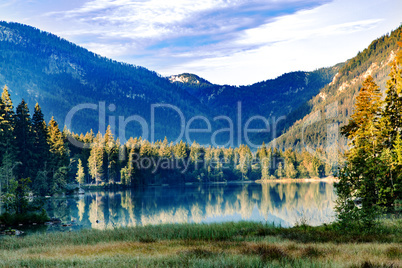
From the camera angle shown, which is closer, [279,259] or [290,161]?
[279,259]

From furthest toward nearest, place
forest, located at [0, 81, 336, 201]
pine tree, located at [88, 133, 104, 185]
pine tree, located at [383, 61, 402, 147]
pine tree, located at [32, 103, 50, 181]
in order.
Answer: pine tree, located at [88, 133, 104, 185]
pine tree, located at [32, 103, 50, 181]
forest, located at [0, 81, 336, 201]
pine tree, located at [383, 61, 402, 147]

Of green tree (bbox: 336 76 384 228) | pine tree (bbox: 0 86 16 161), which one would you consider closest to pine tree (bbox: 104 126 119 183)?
pine tree (bbox: 0 86 16 161)

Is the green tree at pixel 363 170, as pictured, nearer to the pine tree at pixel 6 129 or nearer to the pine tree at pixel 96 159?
the pine tree at pixel 6 129

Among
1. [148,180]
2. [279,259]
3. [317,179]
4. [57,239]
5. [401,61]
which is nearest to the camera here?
[279,259]

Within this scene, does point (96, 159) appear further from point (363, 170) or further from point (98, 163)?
point (363, 170)

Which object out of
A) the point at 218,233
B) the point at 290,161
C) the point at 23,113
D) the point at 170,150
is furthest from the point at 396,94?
the point at 290,161

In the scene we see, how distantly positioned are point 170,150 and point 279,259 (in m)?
128

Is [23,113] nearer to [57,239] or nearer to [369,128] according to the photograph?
[57,239]

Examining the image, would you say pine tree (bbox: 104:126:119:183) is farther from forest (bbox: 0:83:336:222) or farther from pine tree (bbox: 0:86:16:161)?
pine tree (bbox: 0:86:16:161)

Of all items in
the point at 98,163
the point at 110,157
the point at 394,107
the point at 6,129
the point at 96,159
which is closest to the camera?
the point at 394,107

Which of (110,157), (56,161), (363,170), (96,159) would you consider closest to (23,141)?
(56,161)

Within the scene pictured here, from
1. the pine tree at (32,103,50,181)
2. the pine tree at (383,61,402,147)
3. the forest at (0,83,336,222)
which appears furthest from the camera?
the pine tree at (32,103,50,181)

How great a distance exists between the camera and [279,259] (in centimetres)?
1152

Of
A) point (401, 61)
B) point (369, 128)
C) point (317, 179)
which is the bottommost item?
point (317, 179)
